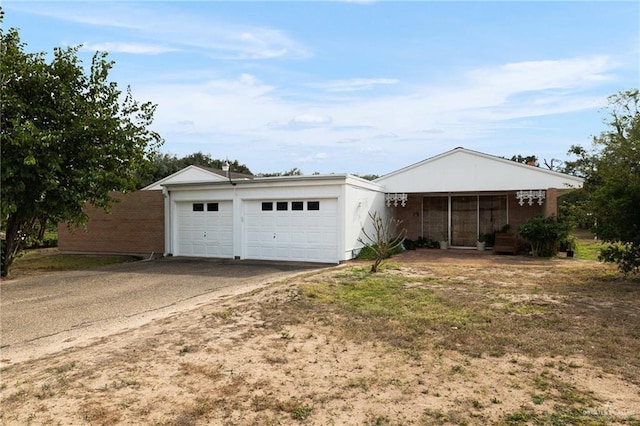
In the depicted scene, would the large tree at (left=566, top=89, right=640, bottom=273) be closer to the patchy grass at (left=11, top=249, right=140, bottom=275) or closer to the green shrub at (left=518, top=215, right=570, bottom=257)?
the green shrub at (left=518, top=215, right=570, bottom=257)

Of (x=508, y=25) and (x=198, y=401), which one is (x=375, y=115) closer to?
(x=508, y=25)

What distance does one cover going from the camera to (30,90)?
11.5m

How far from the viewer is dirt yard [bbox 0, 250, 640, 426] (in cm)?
374

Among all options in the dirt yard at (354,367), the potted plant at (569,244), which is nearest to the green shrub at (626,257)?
the dirt yard at (354,367)

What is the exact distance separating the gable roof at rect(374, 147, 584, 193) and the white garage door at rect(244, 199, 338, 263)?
4.92m

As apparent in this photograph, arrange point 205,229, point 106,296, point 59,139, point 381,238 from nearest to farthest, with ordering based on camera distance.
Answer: point 106,296, point 59,139, point 205,229, point 381,238

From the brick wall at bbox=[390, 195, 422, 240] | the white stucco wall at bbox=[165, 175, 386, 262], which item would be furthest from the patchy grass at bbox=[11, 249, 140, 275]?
the brick wall at bbox=[390, 195, 422, 240]

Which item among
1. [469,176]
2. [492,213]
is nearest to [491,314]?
[469,176]

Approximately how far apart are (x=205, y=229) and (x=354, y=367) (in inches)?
514

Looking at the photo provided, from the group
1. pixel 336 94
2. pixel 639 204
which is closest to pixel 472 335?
pixel 639 204

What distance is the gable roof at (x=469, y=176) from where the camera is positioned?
668 inches

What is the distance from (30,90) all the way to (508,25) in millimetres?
12536

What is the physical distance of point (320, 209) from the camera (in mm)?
15031

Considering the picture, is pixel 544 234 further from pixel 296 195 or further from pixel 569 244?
pixel 296 195
